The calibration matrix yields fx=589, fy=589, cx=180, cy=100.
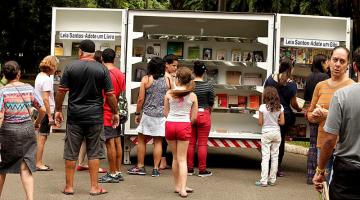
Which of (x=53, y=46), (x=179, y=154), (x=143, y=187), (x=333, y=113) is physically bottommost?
(x=143, y=187)

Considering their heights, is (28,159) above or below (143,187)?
above

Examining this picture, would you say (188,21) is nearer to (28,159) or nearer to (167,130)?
(167,130)

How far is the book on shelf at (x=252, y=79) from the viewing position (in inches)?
460

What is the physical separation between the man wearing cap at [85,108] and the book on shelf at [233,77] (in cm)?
426

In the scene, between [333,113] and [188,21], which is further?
[188,21]

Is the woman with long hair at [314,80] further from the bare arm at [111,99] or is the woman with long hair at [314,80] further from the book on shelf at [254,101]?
the bare arm at [111,99]

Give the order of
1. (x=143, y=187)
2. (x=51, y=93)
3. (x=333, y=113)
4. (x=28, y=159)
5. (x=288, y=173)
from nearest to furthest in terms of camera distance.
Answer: (x=333, y=113), (x=28, y=159), (x=143, y=187), (x=51, y=93), (x=288, y=173)

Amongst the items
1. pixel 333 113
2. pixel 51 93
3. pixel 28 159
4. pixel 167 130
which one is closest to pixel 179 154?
pixel 167 130

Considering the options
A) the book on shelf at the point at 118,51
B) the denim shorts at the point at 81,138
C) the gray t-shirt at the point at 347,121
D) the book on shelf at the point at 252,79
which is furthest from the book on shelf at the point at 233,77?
the gray t-shirt at the point at 347,121

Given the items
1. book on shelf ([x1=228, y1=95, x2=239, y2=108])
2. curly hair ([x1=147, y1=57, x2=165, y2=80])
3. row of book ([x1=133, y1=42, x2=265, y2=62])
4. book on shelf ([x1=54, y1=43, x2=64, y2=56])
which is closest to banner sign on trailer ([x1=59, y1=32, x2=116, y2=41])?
book on shelf ([x1=54, y1=43, x2=64, y2=56])

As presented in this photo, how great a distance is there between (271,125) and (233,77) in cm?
276

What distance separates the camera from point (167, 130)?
812 cm

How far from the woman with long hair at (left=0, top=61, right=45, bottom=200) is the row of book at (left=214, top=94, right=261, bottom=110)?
17.8 feet

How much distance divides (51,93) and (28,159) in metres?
2.82
